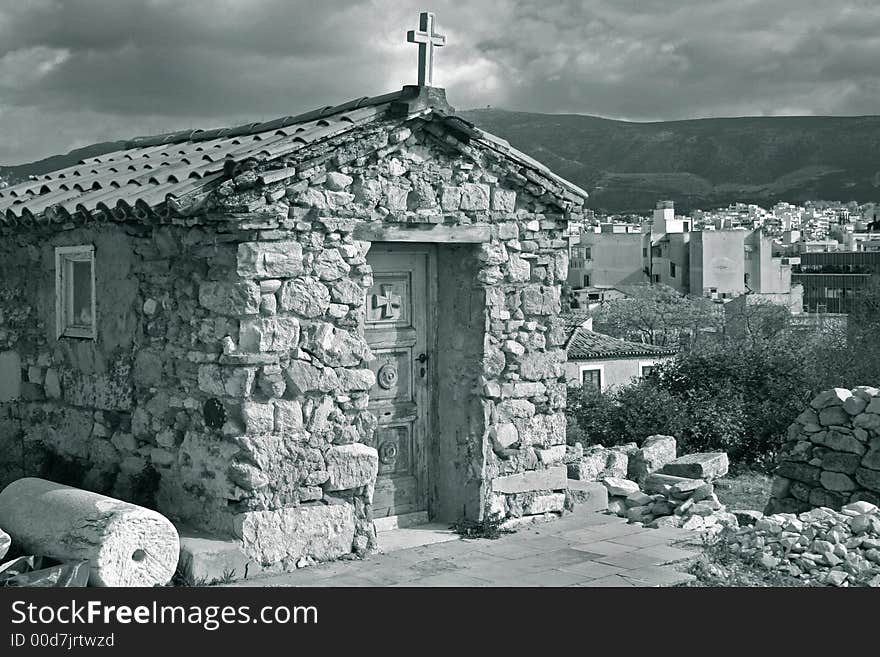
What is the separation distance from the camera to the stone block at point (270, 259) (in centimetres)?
678

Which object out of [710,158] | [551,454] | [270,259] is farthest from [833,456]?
[710,158]

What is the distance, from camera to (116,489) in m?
7.66

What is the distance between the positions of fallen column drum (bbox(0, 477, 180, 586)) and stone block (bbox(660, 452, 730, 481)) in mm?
7142

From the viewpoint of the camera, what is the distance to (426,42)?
316 inches

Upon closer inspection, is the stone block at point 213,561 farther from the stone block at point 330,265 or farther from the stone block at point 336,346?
the stone block at point 330,265

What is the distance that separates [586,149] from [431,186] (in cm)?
12846

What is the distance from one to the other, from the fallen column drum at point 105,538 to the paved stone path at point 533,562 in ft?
2.08

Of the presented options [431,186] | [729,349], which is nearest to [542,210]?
[431,186]

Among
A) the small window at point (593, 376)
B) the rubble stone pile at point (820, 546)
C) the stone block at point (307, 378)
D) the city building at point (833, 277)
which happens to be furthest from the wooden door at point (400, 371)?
the city building at point (833, 277)

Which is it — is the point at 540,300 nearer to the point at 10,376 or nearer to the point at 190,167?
the point at 190,167

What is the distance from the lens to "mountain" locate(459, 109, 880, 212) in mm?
122188

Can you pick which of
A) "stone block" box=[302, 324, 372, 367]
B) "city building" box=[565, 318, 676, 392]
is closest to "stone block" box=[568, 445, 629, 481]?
"stone block" box=[302, 324, 372, 367]

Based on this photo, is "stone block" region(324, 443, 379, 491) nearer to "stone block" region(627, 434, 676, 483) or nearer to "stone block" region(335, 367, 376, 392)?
"stone block" region(335, 367, 376, 392)

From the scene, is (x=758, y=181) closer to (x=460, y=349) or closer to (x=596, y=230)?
(x=596, y=230)
